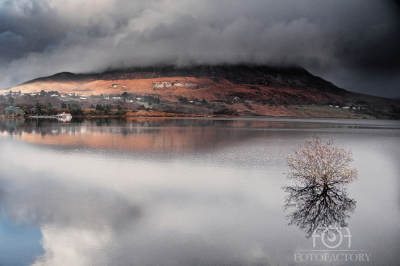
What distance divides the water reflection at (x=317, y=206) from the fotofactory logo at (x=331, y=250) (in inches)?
9.1

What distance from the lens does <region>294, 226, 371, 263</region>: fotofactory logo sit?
17.0 feet

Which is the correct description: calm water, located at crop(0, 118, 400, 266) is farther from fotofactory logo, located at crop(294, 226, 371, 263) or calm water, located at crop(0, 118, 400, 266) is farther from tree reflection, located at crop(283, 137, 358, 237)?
tree reflection, located at crop(283, 137, 358, 237)

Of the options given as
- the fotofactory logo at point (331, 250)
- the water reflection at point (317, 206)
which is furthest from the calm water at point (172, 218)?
the water reflection at point (317, 206)

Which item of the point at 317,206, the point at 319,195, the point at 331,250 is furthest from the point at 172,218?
the point at 319,195

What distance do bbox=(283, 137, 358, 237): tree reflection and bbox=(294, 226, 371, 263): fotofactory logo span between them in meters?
0.23

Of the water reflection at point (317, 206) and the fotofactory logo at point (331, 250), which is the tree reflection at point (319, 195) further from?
the fotofactory logo at point (331, 250)

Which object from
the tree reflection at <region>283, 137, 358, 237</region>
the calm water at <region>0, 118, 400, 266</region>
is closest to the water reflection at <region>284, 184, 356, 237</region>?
the tree reflection at <region>283, 137, 358, 237</region>

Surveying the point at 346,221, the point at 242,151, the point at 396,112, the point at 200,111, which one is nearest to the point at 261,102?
the point at 200,111

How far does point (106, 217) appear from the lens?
261 inches

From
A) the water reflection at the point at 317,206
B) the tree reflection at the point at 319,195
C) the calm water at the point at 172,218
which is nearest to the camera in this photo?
the calm water at the point at 172,218

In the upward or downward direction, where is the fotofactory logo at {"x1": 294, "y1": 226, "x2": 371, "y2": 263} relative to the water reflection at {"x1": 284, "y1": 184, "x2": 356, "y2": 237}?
downward

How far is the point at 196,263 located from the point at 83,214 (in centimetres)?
345

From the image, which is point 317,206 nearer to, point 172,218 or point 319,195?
point 319,195

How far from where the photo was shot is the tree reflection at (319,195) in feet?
21.9
